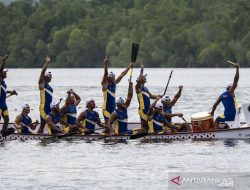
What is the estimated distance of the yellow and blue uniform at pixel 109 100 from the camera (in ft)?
115

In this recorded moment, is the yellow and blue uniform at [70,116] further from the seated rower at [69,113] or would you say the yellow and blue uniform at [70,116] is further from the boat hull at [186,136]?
the boat hull at [186,136]

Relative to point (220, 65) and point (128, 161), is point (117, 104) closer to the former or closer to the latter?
point (128, 161)

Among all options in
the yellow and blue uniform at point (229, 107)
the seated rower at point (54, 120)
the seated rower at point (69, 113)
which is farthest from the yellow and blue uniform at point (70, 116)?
the yellow and blue uniform at point (229, 107)

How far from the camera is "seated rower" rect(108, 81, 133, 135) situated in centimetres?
3419

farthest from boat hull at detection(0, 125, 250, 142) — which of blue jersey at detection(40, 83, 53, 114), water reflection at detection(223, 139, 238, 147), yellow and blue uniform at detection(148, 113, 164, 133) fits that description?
blue jersey at detection(40, 83, 53, 114)

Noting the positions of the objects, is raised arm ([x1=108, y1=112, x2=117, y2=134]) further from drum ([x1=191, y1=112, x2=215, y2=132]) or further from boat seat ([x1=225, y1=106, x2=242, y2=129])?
boat seat ([x1=225, y1=106, x2=242, y2=129])

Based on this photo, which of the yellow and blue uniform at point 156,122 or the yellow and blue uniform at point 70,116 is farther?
the yellow and blue uniform at point 70,116

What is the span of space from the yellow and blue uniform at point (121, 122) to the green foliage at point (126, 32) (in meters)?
91.5

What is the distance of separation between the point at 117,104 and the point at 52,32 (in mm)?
127959

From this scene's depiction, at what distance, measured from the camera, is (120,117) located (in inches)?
1350

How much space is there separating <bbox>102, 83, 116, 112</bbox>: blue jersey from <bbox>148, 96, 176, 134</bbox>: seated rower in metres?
1.74

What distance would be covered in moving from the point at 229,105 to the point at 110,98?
13.5 ft

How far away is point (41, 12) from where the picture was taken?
174 metres

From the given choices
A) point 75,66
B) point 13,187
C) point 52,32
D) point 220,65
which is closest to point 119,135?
point 13,187
